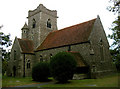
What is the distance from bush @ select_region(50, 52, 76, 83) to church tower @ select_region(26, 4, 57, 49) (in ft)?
55.1

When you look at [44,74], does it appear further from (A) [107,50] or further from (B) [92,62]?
(A) [107,50]

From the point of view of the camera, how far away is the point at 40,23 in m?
33.8

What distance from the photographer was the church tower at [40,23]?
110ft

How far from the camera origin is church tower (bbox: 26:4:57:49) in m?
33.4

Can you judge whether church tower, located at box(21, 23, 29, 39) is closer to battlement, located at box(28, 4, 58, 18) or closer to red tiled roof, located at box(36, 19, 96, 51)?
battlement, located at box(28, 4, 58, 18)

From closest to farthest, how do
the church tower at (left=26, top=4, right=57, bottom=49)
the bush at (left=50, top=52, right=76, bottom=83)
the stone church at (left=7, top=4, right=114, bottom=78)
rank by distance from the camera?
the bush at (left=50, top=52, right=76, bottom=83) → the stone church at (left=7, top=4, right=114, bottom=78) → the church tower at (left=26, top=4, right=57, bottom=49)

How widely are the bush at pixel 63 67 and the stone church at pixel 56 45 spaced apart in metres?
3.92

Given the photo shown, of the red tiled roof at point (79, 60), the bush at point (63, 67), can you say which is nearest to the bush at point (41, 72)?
the bush at point (63, 67)

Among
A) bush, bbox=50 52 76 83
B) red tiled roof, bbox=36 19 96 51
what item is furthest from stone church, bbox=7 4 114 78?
bush, bbox=50 52 76 83

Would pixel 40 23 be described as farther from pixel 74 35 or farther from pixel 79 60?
pixel 79 60

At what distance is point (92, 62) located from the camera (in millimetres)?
21391

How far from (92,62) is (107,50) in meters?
7.04

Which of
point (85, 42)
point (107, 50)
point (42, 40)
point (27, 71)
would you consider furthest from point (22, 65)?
point (107, 50)

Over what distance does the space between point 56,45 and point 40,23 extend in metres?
10.00
